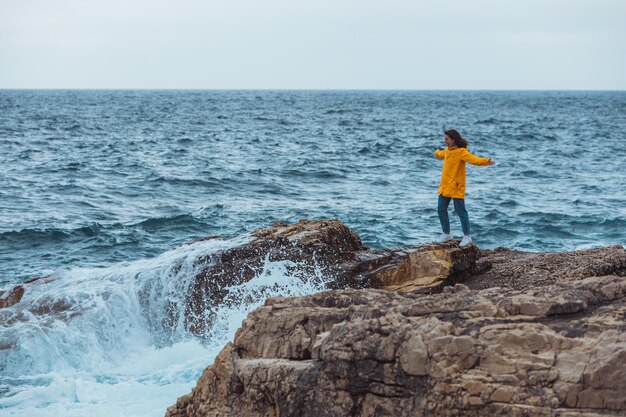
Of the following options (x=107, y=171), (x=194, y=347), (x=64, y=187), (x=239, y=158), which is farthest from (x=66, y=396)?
(x=239, y=158)

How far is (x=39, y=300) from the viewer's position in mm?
10391

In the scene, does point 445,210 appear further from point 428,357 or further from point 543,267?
point 428,357

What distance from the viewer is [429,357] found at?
497 centimetres

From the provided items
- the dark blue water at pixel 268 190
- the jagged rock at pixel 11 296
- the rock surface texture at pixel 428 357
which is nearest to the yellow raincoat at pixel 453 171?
the rock surface texture at pixel 428 357

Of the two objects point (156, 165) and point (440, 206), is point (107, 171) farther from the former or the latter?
point (440, 206)

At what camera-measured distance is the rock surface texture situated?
15.4 feet

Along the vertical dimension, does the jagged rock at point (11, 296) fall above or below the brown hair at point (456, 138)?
below

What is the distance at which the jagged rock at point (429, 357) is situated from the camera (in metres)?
4.70

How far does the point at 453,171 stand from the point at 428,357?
5273 mm

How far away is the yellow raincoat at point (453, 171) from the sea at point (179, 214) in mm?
2136

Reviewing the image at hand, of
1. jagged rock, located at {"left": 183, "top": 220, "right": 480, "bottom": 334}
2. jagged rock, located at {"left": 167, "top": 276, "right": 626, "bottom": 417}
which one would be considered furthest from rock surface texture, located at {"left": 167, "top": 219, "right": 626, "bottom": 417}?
jagged rock, located at {"left": 183, "top": 220, "right": 480, "bottom": 334}

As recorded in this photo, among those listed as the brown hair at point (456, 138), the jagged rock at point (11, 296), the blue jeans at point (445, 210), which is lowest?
the jagged rock at point (11, 296)

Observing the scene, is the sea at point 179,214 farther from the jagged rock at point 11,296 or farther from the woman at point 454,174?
the woman at point 454,174

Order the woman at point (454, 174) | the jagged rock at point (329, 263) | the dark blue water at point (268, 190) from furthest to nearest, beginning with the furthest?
the dark blue water at point (268, 190) → the woman at point (454, 174) → the jagged rock at point (329, 263)
